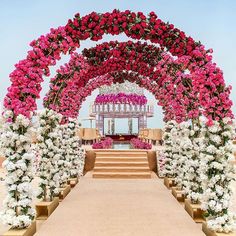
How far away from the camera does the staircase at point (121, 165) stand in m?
13.9

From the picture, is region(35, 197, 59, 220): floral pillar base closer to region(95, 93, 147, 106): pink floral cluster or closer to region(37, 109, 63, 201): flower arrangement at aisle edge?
region(37, 109, 63, 201): flower arrangement at aisle edge

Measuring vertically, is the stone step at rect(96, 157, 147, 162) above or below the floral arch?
below

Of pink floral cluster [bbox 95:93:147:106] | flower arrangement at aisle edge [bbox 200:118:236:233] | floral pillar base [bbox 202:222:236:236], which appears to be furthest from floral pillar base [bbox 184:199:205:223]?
pink floral cluster [bbox 95:93:147:106]

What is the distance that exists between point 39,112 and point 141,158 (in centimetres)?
729

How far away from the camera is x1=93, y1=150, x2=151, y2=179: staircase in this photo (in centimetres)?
1387

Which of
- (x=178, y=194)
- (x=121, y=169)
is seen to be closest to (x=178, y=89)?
(x=178, y=194)

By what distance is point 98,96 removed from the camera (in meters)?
26.7

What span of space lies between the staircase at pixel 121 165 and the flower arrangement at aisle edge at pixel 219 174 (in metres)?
7.88

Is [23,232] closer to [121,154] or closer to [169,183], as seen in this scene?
[169,183]

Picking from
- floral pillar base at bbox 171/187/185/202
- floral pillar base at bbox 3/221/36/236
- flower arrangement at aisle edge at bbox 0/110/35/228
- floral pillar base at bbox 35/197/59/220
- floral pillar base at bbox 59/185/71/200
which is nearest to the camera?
floral pillar base at bbox 3/221/36/236

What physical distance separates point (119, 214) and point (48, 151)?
80.0 inches

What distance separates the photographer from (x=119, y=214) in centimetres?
770

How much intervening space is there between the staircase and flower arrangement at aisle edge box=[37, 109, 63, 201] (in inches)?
209

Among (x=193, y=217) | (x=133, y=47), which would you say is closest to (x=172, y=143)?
(x=133, y=47)
